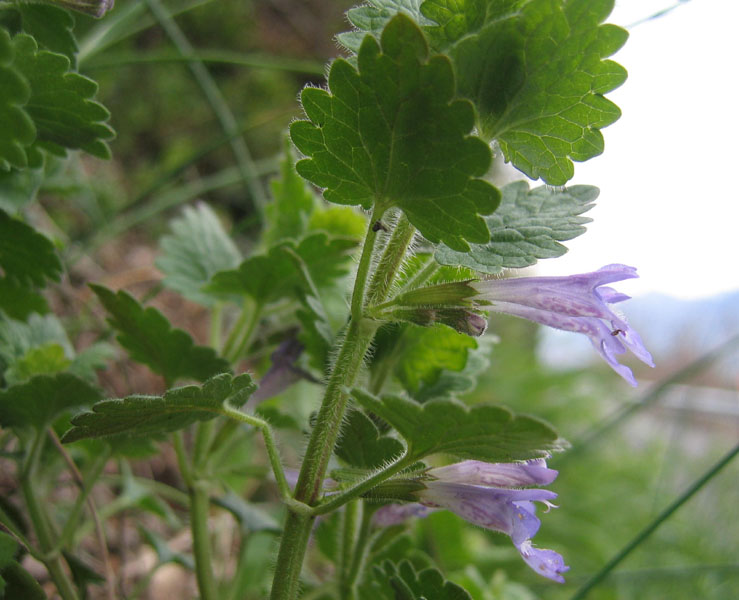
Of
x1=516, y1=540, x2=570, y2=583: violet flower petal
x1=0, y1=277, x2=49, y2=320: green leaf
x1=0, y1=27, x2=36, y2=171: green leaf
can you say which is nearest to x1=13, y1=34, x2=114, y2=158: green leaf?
x1=0, y1=27, x2=36, y2=171: green leaf

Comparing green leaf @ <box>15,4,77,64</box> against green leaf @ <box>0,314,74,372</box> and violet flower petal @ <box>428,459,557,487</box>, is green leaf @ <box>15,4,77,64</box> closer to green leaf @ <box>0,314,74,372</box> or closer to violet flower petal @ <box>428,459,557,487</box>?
green leaf @ <box>0,314,74,372</box>

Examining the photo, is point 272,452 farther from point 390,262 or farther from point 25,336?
point 25,336

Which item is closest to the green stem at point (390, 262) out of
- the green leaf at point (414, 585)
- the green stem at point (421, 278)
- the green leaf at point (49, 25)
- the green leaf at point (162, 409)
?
the green stem at point (421, 278)

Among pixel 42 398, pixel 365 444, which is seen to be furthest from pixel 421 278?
pixel 42 398

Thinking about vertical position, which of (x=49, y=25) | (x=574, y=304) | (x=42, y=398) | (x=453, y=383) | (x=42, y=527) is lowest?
(x=42, y=527)

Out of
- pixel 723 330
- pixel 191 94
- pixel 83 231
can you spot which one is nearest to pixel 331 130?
pixel 83 231

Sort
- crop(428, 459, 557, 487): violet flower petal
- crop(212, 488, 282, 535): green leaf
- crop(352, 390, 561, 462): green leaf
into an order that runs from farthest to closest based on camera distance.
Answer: crop(212, 488, 282, 535): green leaf
crop(428, 459, 557, 487): violet flower petal
crop(352, 390, 561, 462): green leaf

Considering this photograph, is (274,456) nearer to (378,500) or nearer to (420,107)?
(378,500)
